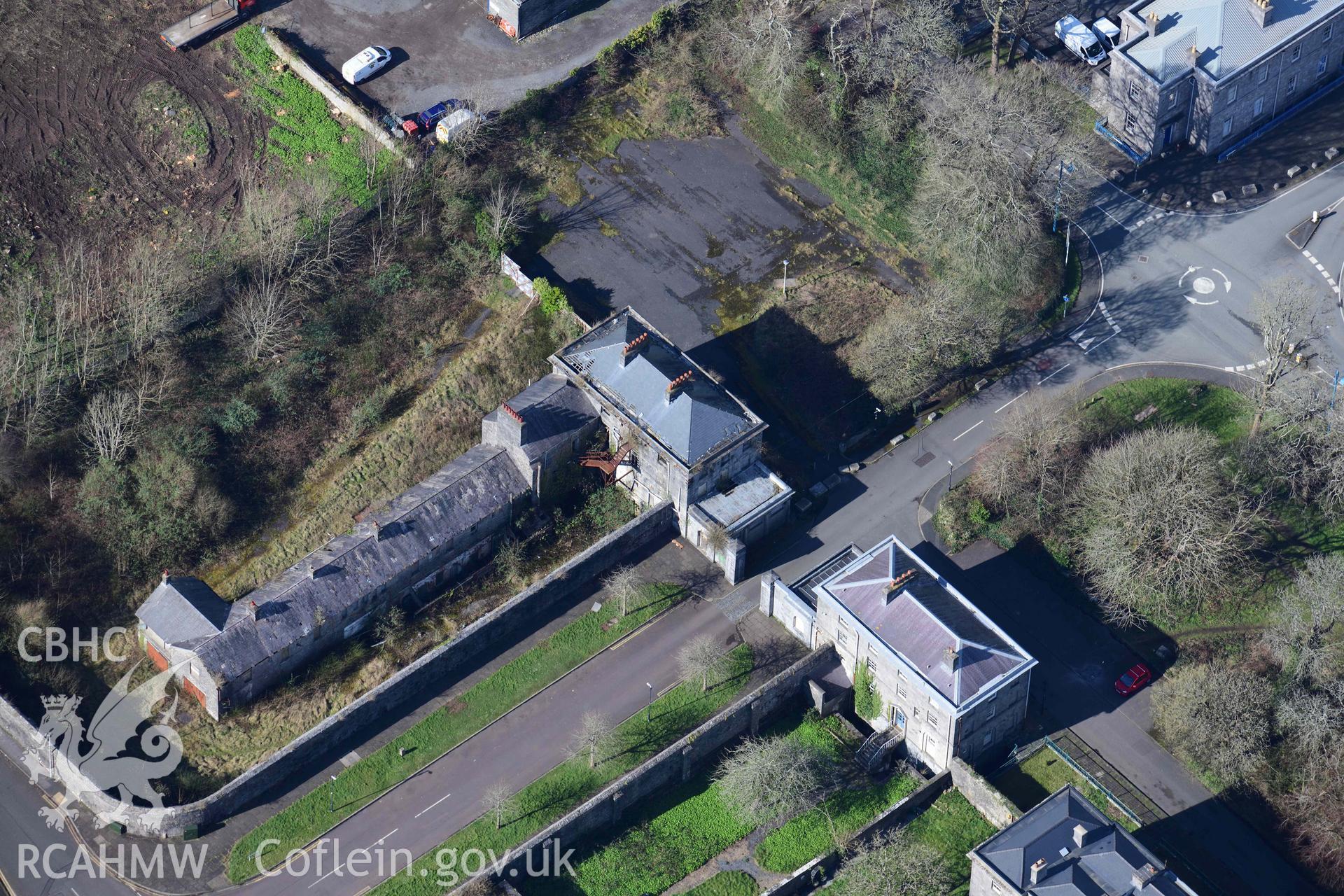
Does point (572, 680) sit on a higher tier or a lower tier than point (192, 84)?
Result: lower

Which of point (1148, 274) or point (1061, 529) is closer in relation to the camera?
point (1061, 529)

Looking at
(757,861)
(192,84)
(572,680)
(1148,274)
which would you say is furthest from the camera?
(192,84)

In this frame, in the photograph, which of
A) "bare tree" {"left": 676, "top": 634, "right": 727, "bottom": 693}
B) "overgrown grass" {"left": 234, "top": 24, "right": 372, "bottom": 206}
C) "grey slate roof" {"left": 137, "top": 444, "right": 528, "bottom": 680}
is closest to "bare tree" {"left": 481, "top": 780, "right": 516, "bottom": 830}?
"bare tree" {"left": 676, "top": 634, "right": 727, "bottom": 693}

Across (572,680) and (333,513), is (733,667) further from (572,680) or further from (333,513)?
(333,513)

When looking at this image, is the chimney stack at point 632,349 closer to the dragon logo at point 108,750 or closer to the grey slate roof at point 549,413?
the grey slate roof at point 549,413

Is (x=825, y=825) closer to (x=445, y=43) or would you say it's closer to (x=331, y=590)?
(x=331, y=590)

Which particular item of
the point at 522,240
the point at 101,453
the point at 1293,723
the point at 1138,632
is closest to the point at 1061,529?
the point at 1138,632

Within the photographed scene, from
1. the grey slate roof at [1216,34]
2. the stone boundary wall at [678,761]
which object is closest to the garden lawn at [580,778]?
the stone boundary wall at [678,761]
